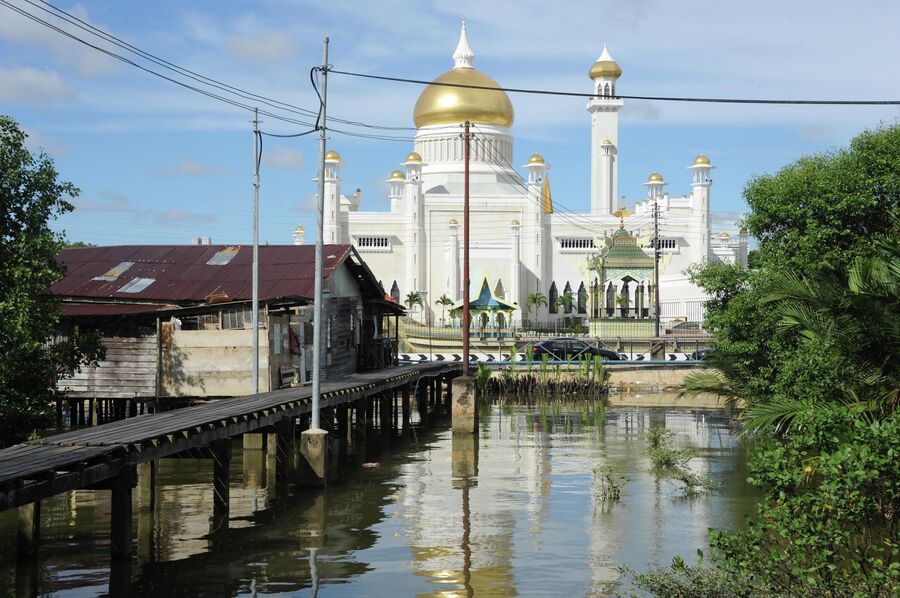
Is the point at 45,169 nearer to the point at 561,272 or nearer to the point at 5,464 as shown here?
the point at 5,464

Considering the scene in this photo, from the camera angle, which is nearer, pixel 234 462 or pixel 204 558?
pixel 204 558

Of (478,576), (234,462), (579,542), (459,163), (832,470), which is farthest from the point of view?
(459,163)

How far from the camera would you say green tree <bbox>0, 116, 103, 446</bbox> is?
1712 cm

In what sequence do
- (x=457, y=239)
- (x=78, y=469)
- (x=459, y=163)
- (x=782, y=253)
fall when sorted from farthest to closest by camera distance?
1. (x=459, y=163)
2. (x=457, y=239)
3. (x=782, y=253)
4. (x=78, y=469)

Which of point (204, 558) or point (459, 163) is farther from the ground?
point (459, 163)

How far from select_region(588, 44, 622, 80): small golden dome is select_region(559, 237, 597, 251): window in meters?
12.1

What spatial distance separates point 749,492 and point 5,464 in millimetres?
12425

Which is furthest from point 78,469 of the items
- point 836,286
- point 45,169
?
point 836,286

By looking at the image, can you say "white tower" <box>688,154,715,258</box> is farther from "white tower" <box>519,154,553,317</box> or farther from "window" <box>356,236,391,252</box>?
"window" <box>356,236,391,252</box>

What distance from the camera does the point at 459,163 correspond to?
76.1 metres

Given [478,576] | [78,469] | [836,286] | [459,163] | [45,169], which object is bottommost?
[478,576]

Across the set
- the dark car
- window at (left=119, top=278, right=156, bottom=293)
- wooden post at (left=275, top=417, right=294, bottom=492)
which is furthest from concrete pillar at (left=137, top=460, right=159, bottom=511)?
the dark car

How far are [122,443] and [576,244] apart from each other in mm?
61549

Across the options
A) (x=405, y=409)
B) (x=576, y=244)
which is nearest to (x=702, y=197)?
(x=576, y=244)
